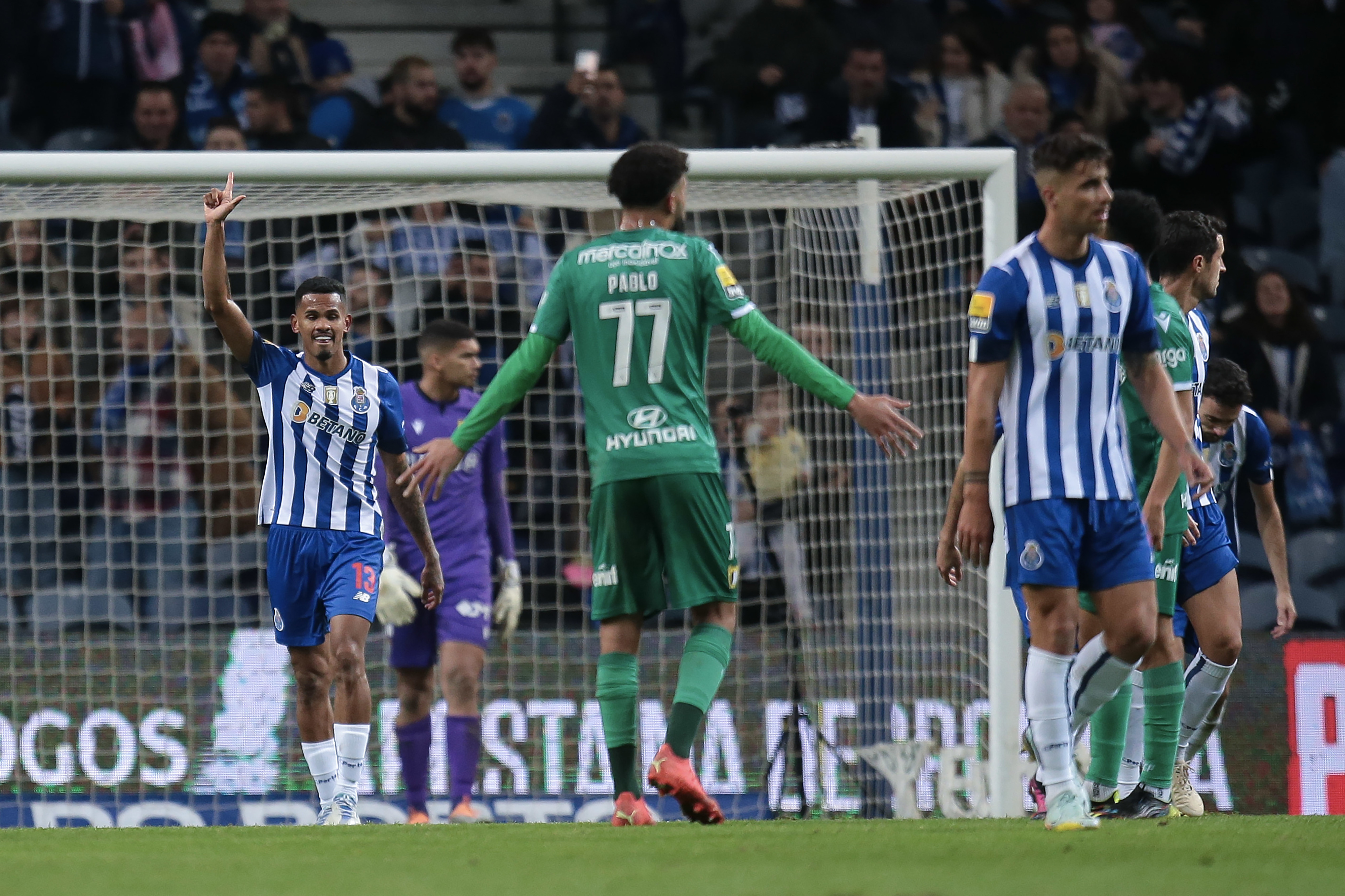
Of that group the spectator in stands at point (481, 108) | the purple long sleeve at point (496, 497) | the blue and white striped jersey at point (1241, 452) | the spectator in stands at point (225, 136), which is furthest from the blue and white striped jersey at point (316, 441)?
the spectator in stands at point (481, 108)

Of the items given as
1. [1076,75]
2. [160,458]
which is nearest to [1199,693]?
[160,458]

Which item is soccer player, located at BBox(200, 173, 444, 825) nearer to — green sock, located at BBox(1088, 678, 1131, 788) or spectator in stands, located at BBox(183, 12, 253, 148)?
green sock, located at BBox(1088, 678, 1131, 788)

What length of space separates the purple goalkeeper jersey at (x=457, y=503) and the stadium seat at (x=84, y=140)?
4376 mm

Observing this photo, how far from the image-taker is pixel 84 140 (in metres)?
11.9

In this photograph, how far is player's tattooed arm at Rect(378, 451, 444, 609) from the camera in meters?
6.68

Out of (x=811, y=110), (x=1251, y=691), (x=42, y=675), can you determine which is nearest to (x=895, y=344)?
(x=1251, y=691)

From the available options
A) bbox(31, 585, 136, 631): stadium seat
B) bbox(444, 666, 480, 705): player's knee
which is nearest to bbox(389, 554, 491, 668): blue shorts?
bbox(444, 666, 480, 705): player's knee

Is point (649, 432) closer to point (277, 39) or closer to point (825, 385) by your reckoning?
point (825, 385)

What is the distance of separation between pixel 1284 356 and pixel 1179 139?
2046 millimetres

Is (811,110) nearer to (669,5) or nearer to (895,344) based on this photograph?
(669,5)

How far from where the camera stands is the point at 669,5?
13453 mm

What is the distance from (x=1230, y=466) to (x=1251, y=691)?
252 cm

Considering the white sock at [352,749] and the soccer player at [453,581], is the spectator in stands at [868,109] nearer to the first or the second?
the soccer player at [453,581]

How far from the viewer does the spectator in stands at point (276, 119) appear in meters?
11.4
